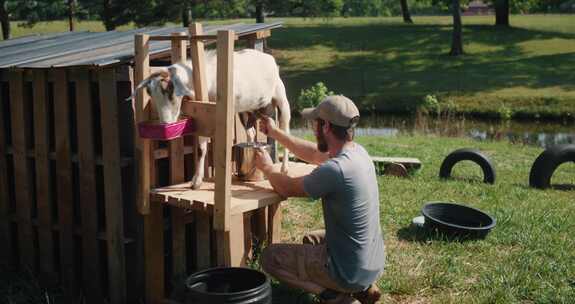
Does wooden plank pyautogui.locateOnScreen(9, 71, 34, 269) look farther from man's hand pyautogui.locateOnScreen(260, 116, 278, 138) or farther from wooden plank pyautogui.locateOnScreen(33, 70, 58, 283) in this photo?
man's hand pyautogui.locateOnScreen(260, 116, 278, 138)

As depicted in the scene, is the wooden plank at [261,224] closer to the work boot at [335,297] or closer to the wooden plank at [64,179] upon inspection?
the work boot at [335,297]

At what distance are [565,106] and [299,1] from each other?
1865cm

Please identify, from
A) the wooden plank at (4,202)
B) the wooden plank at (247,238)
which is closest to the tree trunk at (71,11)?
the wooden plank at (4,202)

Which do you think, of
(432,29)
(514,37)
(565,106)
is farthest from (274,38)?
(565,106)

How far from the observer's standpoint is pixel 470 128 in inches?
888

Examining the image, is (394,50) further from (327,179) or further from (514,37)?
(327,179)

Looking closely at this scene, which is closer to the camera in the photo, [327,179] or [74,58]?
[327,179]

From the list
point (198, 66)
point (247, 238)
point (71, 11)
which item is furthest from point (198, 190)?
point (71, 11)

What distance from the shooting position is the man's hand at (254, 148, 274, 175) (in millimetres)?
5598

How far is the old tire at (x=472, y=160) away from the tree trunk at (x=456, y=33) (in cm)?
2533

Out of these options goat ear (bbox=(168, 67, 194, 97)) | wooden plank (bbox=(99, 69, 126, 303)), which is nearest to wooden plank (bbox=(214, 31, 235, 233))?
goat ear (bbox=(168, 67, 194, 97))

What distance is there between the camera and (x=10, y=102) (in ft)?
21.8

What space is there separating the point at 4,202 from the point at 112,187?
183 cm

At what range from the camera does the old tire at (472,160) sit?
1102cm
